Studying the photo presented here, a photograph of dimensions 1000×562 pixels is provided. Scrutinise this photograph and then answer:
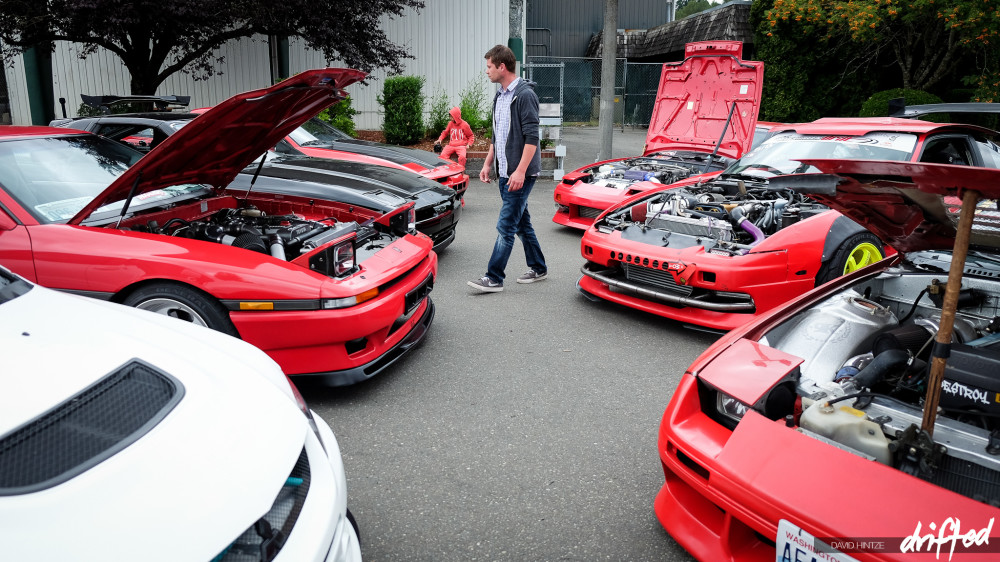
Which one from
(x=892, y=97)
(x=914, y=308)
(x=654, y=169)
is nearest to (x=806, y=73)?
(x=892, y=97)

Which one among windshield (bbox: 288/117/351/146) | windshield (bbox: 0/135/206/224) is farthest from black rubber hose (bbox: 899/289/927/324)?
windshield (bbox: 288/117/351/146)

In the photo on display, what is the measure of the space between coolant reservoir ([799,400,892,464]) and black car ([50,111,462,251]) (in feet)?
12.1

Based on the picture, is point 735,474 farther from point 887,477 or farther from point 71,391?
point 71,391

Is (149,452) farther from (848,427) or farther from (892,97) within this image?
(892,97)

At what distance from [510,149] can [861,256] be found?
2.66 metres

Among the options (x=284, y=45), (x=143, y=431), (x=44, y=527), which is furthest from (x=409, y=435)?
(x=284, y=45)

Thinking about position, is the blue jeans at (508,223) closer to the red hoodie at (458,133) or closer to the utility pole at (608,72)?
the red hoodie at (458,133)

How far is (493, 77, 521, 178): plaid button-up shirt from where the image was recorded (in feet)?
16.8

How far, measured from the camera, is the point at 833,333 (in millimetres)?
Answer: 2650

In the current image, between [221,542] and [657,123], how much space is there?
7170 millimetres

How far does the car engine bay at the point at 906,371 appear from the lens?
182 centimetres

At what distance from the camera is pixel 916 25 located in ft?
42.9

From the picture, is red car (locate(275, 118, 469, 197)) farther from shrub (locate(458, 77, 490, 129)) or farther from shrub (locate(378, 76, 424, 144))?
shrub (locate(458, 77, 490, 129))

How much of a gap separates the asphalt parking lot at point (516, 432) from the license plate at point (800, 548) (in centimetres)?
60
